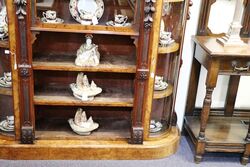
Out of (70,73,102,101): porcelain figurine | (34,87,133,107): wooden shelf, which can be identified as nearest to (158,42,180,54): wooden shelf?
(34,87,133,107): wooden shelf

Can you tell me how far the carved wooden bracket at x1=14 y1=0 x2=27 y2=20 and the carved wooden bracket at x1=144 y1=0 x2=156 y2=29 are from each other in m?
0.72

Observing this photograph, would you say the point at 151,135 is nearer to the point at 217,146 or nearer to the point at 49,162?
the point at 217,146

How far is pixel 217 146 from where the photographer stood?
2.46 metres

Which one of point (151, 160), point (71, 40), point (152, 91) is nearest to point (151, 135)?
point (151, 160)

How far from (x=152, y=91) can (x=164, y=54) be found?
278mm

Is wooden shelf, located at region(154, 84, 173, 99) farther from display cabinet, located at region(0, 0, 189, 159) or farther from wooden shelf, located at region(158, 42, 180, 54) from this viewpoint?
wooden shelf, located at region(158, 42, 180, 54)

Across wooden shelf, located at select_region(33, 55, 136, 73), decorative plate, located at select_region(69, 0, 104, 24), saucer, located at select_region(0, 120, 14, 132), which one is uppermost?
decorative plate, located at select_region(69, 0, 104, 24)

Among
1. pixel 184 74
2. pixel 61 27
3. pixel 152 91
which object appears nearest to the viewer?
pixel 61 27

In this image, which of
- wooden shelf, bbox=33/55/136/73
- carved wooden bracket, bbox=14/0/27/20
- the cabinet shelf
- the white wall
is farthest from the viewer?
the white wall

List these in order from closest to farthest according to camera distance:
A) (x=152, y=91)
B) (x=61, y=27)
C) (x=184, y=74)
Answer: (x=61, y=27) < (x=152, y=91) < (x=184, y=74)

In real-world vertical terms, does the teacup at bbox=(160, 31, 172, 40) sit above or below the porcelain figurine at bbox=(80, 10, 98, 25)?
below

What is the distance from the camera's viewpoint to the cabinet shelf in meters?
2.17

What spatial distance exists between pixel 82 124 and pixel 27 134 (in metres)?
0.38

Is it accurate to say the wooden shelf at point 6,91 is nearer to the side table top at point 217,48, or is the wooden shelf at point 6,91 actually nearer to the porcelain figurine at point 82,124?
the porcelain figurine at point 82,124
